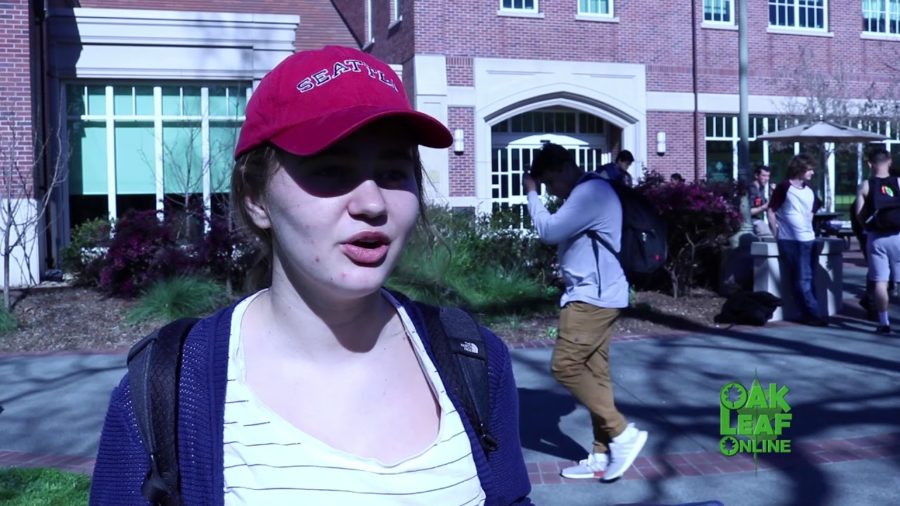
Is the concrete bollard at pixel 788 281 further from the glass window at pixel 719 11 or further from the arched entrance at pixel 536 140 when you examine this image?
the glass window at pixel 719 11

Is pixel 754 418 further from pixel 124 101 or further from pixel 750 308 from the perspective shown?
pixel 124 101

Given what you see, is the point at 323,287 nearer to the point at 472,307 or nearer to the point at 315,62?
the point at 315,62

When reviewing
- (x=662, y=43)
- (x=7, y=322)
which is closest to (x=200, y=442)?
(x=7, y=322)

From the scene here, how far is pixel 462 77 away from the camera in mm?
19500

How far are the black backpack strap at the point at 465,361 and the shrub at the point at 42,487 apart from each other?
3.66 metres

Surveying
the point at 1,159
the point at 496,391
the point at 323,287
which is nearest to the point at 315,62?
the point at 323,287

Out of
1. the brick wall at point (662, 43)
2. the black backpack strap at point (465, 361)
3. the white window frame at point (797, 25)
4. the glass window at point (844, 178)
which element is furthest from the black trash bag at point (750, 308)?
the glass window at point (844, 178)

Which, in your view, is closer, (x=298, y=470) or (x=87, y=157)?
(x=298, y=470)

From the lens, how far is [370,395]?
5.77 ft

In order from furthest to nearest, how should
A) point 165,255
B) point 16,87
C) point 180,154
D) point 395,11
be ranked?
point 395,11, point 180,154, point 16,87, point 165,255

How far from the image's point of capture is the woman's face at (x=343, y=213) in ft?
5.28

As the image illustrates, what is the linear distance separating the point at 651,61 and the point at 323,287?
20727 mm

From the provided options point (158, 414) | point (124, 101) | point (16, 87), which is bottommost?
point (158, 414)

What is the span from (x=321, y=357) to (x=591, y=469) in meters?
3.92
